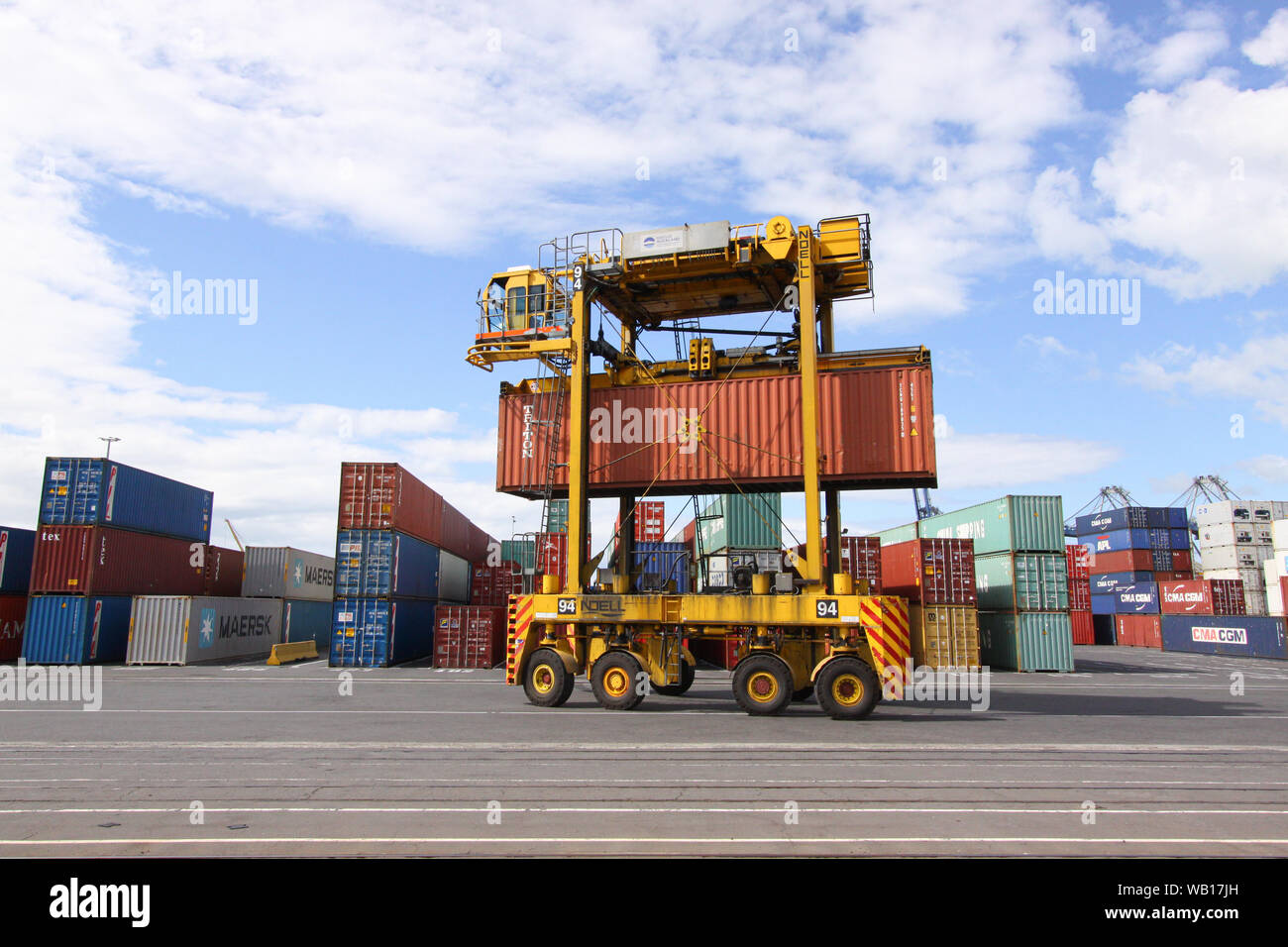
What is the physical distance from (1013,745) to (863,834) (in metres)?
6.39

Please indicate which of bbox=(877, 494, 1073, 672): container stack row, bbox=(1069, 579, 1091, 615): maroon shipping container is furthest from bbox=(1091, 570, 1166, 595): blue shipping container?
bbox=(877, 494, 1073, 672): container stack row

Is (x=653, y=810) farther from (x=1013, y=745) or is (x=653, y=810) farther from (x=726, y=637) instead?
(x=726, y=637)

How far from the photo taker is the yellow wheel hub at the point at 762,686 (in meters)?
15.1

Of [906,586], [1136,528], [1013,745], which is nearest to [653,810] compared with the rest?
[1013,745]

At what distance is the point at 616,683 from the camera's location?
1609 centimetres

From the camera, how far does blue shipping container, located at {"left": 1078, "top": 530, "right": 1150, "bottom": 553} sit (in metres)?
58.1

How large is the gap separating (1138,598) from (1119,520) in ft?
30.2

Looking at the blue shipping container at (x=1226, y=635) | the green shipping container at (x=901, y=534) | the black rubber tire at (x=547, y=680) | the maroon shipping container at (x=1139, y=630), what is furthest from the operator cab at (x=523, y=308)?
the maroon shipping container at (x=1139, y=630)

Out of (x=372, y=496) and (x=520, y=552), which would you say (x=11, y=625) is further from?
(x=520, y=552)

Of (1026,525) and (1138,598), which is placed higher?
(1026,525)

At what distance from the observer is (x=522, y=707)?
16.5 m

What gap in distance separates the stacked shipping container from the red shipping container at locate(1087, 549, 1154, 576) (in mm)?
62358

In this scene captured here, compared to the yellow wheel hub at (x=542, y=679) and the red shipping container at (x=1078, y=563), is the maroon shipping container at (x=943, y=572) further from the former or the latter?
the red shipping container at (x=1078, y=563)

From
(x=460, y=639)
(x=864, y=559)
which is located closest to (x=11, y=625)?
(x=460, y=639)
